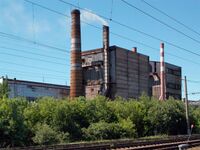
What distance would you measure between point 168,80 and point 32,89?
33395 millimetres

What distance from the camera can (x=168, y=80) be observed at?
96812mm

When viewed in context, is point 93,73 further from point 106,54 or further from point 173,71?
point 173,71

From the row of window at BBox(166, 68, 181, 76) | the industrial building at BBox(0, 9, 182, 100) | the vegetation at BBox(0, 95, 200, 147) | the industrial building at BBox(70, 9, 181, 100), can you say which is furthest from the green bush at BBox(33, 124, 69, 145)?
the row of window at BBox(166, 68, 181, 76)

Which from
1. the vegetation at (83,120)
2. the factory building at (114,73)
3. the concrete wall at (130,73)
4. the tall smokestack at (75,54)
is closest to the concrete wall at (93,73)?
the factory building at (114,73)

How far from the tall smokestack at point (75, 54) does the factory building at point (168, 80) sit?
29.7 m

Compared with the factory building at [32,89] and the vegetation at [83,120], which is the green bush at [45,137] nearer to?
the vegetation at [83,120]

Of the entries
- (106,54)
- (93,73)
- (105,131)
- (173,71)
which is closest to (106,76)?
(93,73)

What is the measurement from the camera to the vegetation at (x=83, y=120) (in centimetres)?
3234

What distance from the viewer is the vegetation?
1273 inches

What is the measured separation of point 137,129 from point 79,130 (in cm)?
1215

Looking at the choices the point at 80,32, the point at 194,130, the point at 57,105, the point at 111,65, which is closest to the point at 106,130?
the point at 57,105

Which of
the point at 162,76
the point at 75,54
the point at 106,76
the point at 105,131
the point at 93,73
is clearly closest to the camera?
the point at 105,131

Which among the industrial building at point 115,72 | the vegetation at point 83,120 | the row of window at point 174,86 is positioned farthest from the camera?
the row of window at point 174,86

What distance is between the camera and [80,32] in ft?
216
